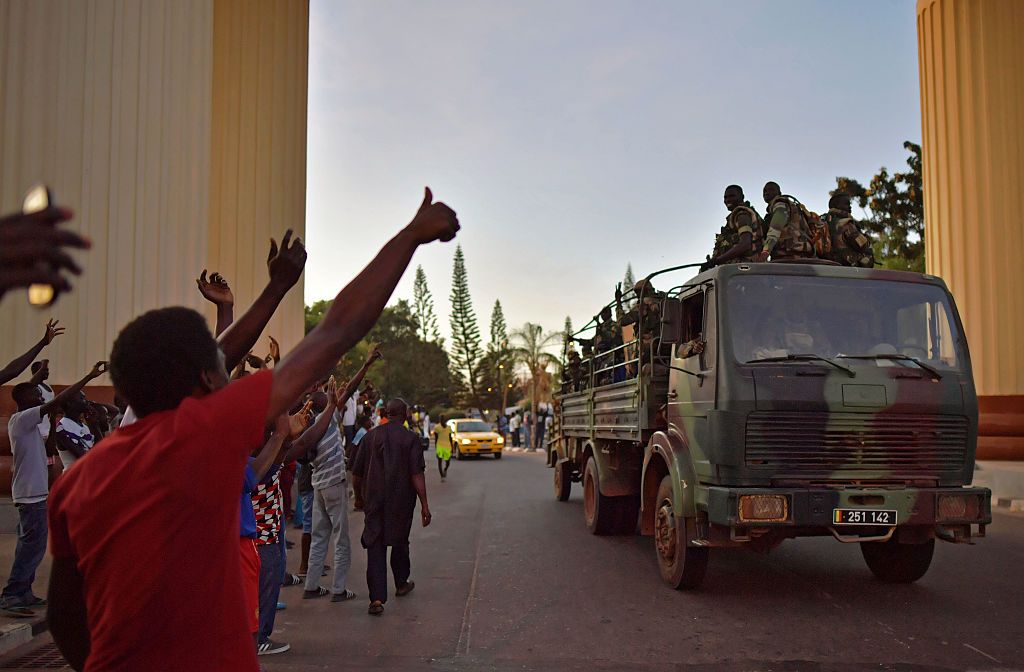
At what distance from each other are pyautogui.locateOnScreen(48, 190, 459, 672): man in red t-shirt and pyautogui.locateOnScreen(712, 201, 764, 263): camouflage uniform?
678 cm

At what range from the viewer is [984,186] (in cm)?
1662

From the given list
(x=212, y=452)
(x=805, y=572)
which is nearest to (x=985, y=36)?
(x=805, y=572)

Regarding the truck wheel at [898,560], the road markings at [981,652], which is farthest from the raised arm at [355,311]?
the truck wheel at [898,560]

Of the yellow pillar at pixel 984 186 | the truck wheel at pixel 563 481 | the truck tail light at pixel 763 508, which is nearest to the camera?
the truck tail light at pixel 763 508

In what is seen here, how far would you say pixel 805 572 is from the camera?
8797mm

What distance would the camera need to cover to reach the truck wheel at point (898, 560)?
7.81m

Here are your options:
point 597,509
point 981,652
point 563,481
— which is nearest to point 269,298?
point 981,652

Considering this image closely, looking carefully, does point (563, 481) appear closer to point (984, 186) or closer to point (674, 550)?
point (674, 550)

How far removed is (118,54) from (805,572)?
11229 millimetres

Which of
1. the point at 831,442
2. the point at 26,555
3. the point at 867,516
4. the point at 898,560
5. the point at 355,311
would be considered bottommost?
the point at 898,560

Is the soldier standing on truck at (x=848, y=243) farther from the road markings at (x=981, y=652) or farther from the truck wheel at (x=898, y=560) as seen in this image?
the road markings at (x=981, y=652)

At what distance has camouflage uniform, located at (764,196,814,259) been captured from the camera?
27.0ft

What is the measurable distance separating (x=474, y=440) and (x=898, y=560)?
80.5 feet

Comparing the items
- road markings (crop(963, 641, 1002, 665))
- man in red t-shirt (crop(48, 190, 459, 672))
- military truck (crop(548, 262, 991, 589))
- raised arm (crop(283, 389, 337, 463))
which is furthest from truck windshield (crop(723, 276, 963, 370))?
man in red t-shirt (crop(48, 190, 459, 672))
